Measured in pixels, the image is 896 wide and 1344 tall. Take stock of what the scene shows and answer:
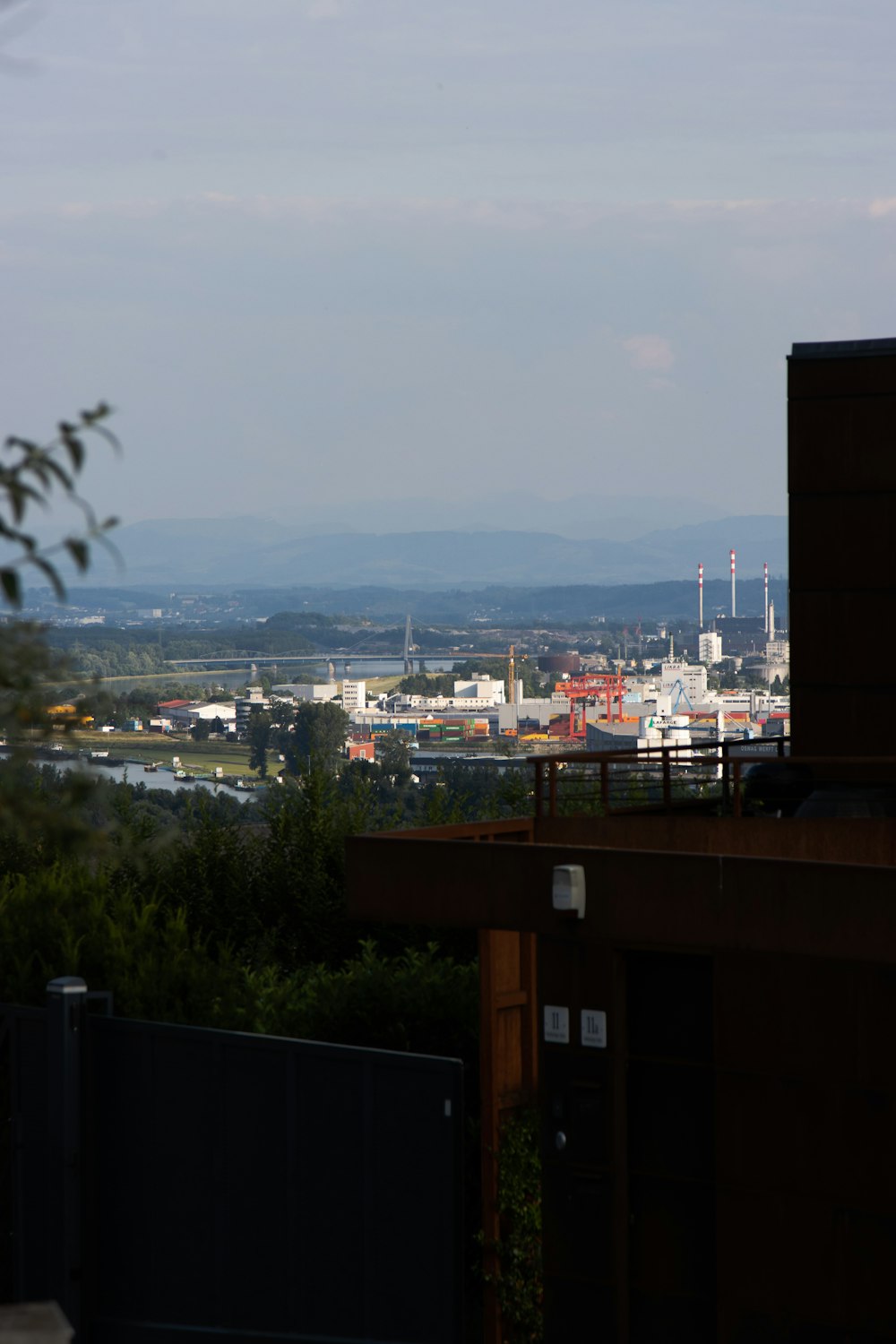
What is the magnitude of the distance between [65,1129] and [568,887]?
11.5ft

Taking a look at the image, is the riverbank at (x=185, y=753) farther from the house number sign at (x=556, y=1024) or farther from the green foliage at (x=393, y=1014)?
the house number sign at (x=556, y=1024)

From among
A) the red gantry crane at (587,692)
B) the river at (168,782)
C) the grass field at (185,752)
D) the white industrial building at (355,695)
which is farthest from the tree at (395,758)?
the white industrial building at (355,695)

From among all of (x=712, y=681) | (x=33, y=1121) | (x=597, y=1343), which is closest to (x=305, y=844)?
(x=33, y=1121)

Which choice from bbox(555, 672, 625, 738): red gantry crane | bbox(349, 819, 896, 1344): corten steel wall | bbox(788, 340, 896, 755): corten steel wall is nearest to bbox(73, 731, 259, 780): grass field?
bbox(555, 672, 625, 738): red gantry crane

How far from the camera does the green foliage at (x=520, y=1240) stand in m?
10.1

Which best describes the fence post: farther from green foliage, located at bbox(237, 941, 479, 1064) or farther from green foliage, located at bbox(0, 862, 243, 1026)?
green foliage, located at bbox(0, 862, 243, 1026)

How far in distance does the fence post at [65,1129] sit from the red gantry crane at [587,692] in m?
103

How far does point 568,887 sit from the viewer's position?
9320 mm

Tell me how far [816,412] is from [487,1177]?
6.58m

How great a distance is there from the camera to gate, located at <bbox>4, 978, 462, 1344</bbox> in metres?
8.91

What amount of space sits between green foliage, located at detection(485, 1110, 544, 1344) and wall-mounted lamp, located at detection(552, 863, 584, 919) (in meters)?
1.76

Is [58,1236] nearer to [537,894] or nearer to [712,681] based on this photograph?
[537,894]

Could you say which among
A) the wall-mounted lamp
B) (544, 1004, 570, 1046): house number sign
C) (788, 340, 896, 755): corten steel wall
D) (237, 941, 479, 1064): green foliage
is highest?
(788, 340, 896, 755): corten steel wall

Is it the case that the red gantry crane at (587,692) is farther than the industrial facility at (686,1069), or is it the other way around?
the red gantry crane at (587,692)
